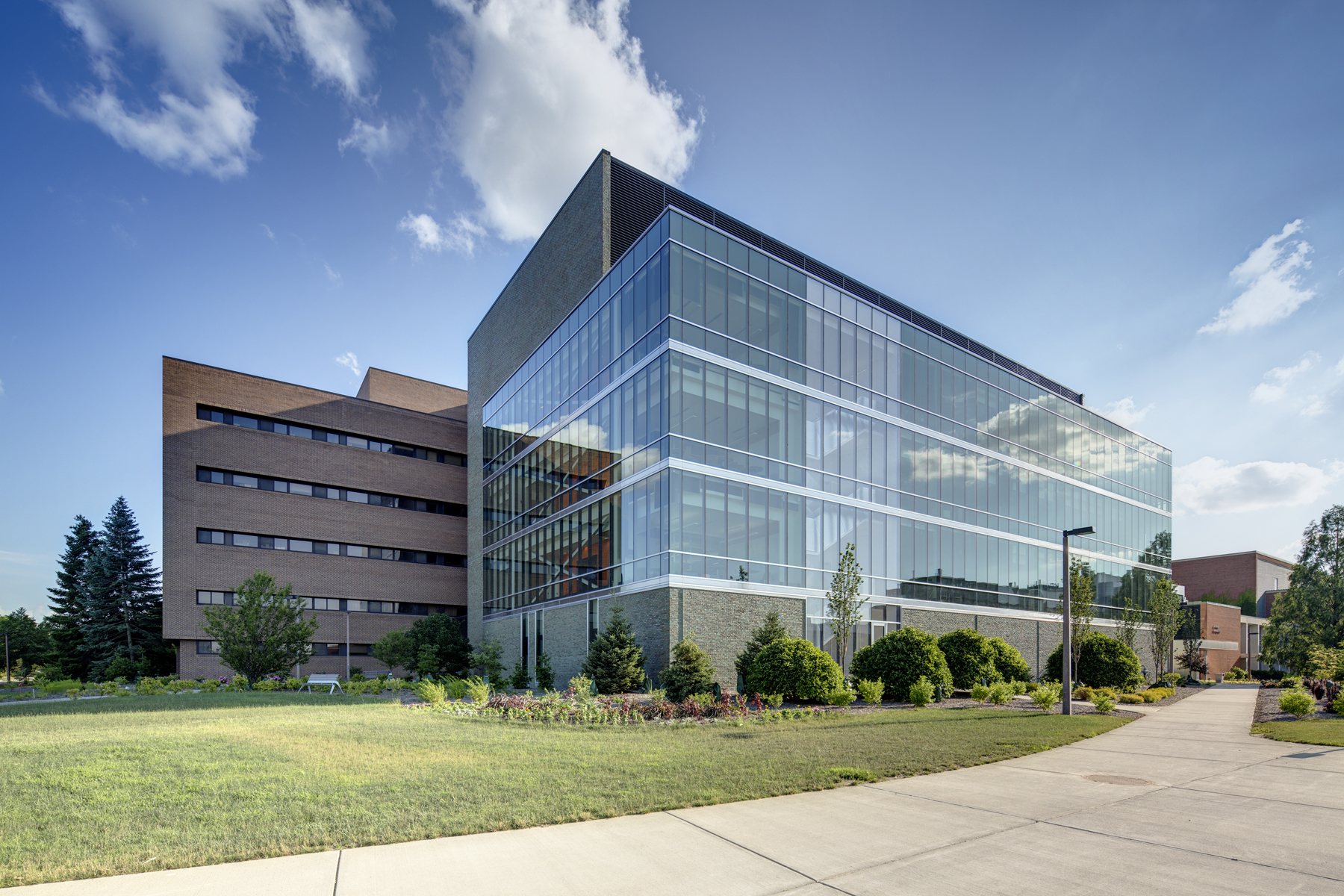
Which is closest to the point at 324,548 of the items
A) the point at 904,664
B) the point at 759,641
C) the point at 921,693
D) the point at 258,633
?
the point at 258,633

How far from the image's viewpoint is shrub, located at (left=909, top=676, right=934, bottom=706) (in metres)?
20.6

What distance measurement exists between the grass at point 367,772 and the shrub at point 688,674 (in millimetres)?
4526

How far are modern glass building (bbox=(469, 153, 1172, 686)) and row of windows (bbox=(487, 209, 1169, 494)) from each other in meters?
0.12

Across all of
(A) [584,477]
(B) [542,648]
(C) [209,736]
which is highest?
(A) [584,477]

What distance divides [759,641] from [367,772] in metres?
16.1

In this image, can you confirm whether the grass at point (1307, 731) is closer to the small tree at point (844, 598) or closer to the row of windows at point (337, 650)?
the small tree at point (844, 598)

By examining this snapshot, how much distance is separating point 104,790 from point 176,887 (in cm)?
419

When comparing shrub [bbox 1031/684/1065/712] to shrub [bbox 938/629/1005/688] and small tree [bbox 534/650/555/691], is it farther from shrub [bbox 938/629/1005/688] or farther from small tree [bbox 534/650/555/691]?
small tree [bbox 534/650/555/691]

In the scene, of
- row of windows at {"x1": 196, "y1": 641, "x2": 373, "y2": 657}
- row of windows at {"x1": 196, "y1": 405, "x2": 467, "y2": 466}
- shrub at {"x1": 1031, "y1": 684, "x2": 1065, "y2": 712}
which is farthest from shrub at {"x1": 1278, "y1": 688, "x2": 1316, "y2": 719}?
row of windows at {"x1": 196, "y1": 405, "x2": 467, "y2": 466}

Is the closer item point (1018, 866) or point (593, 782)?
point (1018, 866)

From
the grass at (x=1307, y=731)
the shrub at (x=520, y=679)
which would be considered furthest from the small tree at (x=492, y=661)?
the grass at (x=1307, y=731)

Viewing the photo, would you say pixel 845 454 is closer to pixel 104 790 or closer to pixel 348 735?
pixel 348 735

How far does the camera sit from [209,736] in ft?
43.3

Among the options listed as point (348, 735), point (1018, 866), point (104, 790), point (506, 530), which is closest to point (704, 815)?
point (1018, 866)
